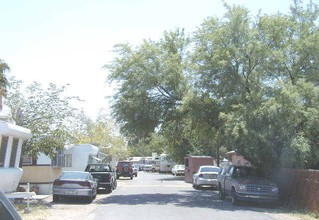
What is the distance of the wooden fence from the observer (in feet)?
60.3

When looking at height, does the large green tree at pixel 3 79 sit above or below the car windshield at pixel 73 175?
above

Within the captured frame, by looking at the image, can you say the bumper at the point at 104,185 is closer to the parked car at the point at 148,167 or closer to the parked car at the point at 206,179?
the parked car at the point at 206,179

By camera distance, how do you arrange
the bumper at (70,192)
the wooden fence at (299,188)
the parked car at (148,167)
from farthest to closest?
the parked car at (148,167), the bumper at (70,192), the wooden fence at (299,188)

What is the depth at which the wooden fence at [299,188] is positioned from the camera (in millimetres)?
18375

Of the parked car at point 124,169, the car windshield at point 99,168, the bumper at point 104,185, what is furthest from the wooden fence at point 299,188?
the parked car at point 124,169

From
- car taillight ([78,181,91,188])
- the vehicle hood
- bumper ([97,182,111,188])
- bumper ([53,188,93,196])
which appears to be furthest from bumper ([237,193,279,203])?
bumper ([97,182,111,188])

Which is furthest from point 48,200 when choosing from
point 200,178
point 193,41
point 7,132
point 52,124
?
point 200,178

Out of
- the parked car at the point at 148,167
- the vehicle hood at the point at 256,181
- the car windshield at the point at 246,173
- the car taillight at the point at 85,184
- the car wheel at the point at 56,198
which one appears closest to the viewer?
the vehicle hood at the point at 256,181

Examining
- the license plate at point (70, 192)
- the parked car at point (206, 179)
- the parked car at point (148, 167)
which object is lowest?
the license plate at point (70, 192)

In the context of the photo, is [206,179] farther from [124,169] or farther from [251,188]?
[124,169]

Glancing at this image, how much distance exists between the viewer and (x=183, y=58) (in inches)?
1104

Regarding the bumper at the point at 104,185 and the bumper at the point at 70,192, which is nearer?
the bumper at the point at 70,192

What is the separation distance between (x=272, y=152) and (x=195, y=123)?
20.5 ft

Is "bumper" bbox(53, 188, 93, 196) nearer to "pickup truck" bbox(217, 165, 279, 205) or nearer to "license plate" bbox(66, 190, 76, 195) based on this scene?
"license plate" bbox(66, 190, 76, 195)
